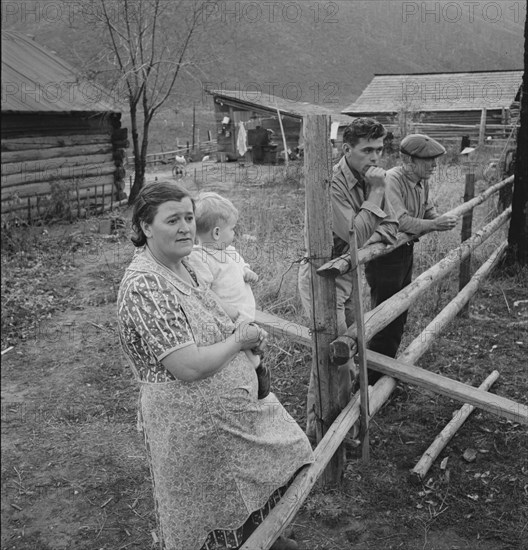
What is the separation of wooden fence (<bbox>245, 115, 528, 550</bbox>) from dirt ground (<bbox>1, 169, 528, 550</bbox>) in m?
0.35

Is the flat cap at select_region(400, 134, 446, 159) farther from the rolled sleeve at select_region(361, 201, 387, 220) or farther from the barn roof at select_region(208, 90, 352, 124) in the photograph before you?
the barn roof at select_region(208, 90, 352, 124)

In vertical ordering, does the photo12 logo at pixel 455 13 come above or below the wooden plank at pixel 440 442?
above

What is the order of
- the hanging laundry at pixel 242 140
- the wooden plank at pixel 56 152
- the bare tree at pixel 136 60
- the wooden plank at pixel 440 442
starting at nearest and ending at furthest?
1. the wooden plank at pixel 440 442
2. the wooden plank at pixel 56 152
3. the bare tree at pixel 136 60
4. the hanging laundry at pixel 242 140

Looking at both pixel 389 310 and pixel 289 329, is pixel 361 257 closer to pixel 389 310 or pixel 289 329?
pixel 389 310

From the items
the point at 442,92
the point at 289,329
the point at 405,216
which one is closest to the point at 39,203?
the point at 289,329

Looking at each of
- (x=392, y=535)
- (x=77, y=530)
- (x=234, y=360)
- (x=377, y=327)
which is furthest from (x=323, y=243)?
(x=77, y=530)

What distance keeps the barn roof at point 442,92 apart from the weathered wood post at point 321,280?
76.0ft

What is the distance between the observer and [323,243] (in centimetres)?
277

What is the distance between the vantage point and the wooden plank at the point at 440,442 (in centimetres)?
325

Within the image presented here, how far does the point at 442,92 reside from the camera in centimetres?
2805

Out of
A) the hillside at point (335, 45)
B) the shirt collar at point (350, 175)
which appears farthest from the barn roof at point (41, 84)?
the hillside at point (335, 45)

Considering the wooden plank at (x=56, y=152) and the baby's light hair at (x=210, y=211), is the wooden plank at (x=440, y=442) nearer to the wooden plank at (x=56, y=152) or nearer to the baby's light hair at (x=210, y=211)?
the baby's light hair at (x=210, y=211)

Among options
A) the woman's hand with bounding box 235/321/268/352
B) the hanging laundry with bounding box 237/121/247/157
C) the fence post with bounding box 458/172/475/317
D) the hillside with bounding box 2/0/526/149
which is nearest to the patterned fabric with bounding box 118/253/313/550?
the woman's hand with bounding box 235/321/268/352

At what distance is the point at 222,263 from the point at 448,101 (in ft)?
89.0
